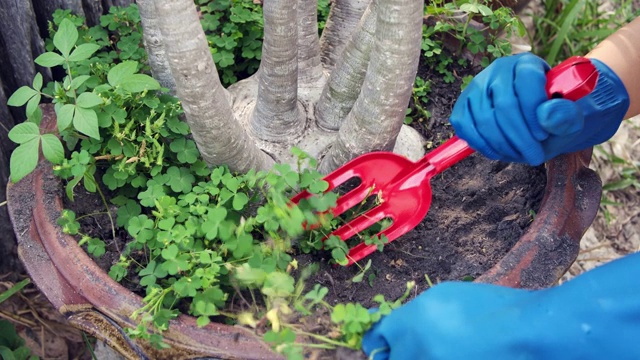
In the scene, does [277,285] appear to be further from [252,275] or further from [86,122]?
[86,122]

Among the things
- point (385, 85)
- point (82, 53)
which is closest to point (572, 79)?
point (385, 85)

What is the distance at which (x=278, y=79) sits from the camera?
1.43 metres

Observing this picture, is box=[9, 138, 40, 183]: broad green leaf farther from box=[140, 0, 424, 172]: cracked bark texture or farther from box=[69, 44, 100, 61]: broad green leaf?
box=[140, 0, 424, 172]: cracked bark texture

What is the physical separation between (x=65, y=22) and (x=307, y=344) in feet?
2.50

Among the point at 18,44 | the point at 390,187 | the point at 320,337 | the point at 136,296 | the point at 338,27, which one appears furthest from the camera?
the point at 338,27

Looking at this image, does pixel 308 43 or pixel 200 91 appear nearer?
pixel 200 91

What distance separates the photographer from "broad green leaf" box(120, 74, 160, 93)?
1309mm

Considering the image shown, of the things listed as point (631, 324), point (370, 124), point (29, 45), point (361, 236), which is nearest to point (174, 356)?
point (361, 236)

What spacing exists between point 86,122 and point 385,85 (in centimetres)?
54

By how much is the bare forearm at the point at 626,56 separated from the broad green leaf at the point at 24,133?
1120 mm

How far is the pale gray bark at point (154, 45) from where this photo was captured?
1379mm

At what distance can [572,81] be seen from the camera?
1.28 metres

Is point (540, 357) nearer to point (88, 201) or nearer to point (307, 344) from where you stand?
point (307, 344)

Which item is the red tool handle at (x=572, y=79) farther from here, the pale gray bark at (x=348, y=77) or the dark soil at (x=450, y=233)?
the pale gray bark at (x=348, y=77)
